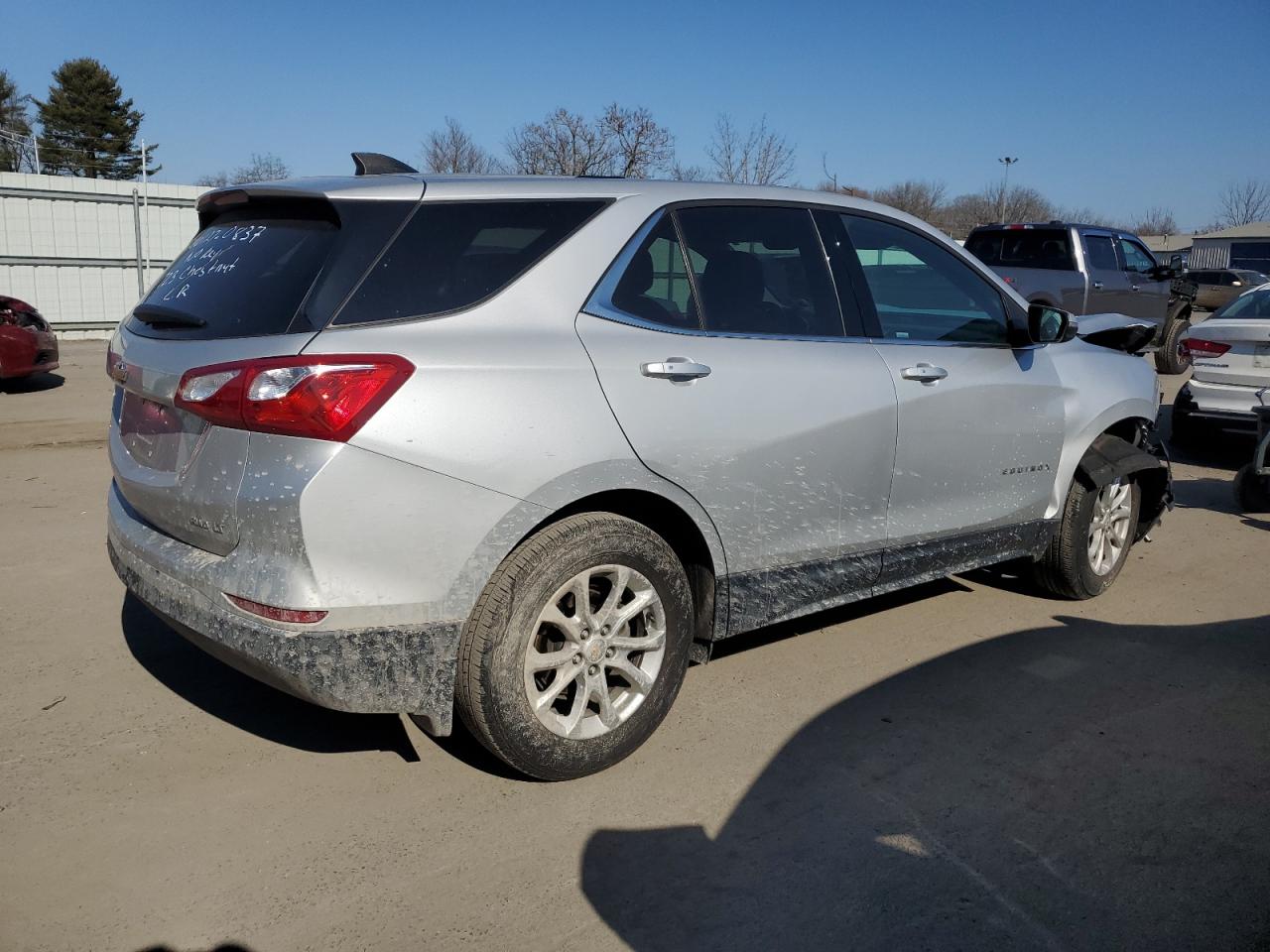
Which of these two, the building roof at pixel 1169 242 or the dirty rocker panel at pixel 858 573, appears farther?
the building roof at pixel 1169 242

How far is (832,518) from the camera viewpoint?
3.96 meters

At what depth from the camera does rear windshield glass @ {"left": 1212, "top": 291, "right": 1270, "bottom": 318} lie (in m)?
9.22

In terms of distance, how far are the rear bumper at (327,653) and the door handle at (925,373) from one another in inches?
82.3

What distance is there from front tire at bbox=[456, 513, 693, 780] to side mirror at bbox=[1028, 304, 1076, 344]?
215 cm

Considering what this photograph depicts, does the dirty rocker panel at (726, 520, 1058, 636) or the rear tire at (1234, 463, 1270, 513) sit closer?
the dirty rocker panel at (726, 520, 1058, 636)

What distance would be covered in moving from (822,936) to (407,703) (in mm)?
1276

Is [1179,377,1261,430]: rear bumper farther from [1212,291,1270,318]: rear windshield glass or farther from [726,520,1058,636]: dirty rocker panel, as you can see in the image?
[726,520,1058,636]: dirty rocker panel

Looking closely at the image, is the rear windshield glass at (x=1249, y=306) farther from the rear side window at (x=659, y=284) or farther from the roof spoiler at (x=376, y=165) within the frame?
the roof spoiler at (x=376, y=165)

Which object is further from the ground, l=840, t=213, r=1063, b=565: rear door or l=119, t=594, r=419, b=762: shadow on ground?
l=840, t=213, r=1063, b=565: rear door

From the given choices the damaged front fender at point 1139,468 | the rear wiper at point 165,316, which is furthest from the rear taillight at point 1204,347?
the rear wiper at point 165,316

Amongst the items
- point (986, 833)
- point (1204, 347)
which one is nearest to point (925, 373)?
point (986, 833)

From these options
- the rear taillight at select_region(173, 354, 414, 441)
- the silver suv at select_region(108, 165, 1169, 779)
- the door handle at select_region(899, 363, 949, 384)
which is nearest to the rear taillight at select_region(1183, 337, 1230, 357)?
the silver suv at select_region(108, 165, 1169, 779)

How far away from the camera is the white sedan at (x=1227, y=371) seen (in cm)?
855

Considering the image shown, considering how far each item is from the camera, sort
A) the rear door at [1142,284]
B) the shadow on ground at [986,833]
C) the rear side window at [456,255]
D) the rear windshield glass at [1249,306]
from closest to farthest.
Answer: the shadow on ground at [986,833] → the rear side window at [456,255] → the rear windshield glass at [1249,306] → the rear door at [1142,284]
